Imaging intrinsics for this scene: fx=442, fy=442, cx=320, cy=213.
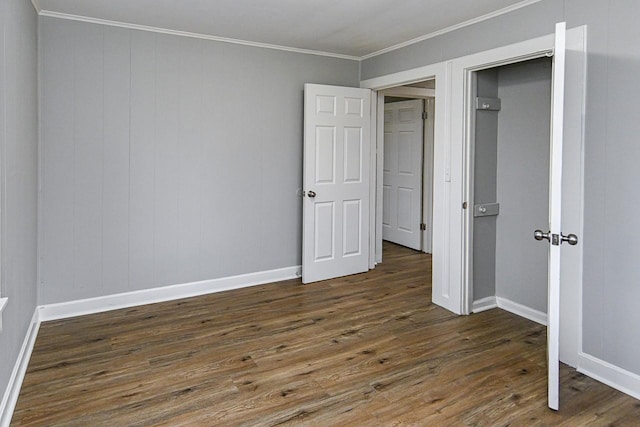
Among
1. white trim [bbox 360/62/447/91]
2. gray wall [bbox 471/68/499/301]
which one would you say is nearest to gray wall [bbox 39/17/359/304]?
white trim [bbox 360/62/447/91]

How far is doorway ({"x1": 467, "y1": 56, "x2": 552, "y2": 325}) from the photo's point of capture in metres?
3.51

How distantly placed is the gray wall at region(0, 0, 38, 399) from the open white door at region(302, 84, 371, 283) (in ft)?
7.56

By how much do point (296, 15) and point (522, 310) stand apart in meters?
3.00

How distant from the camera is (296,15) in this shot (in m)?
3.39

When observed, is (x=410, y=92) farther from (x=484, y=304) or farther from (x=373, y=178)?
(x=484, y=304)

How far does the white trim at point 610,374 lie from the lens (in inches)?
97.0

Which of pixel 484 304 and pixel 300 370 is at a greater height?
pixel 484 304

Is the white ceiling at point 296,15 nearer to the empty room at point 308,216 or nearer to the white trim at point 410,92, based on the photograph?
the empty room at point 308,216

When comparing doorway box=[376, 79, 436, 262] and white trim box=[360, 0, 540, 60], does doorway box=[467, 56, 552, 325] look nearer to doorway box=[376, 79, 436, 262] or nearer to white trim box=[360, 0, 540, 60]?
white trim box=[360, 0, 540, 60]

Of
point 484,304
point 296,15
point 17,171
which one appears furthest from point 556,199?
point 17,171

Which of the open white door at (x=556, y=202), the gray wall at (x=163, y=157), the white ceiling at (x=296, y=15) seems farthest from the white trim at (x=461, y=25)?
the open white door at (x=556, y=202)

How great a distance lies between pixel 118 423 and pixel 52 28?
2.93 metres

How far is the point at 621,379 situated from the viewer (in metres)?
2.52

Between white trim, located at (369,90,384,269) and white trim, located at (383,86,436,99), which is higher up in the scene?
white trim, located at (383,86,436,99)
